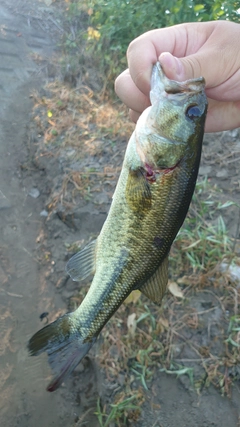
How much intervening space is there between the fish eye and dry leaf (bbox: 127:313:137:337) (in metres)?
1.97

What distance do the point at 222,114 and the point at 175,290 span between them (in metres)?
1.55

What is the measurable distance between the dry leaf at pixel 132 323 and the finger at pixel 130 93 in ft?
5.80

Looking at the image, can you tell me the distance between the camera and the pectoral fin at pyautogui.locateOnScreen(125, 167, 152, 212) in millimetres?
1775

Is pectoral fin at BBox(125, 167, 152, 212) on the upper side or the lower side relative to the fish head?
lower

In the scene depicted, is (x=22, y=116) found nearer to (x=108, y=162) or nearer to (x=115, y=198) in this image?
(x=108, y=162)

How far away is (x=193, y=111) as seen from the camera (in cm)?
172

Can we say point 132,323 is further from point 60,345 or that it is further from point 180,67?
point 180,67

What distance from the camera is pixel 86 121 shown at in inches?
193

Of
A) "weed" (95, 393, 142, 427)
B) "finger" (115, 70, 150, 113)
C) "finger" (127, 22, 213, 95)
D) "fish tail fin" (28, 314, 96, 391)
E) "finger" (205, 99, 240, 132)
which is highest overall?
"finger" (127, 22, 213, 95)

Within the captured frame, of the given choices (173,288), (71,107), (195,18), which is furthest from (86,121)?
(173,288)

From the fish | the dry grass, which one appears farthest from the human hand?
the dry grass

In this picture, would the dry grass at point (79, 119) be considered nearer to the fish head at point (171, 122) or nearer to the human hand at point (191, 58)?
the human hand at point (191, 58)

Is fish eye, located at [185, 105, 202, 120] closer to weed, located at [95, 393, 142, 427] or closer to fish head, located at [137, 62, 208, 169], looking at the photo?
fish head, located at [137, 62, 208, 169]

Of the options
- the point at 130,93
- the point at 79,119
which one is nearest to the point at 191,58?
the point at 130,93
